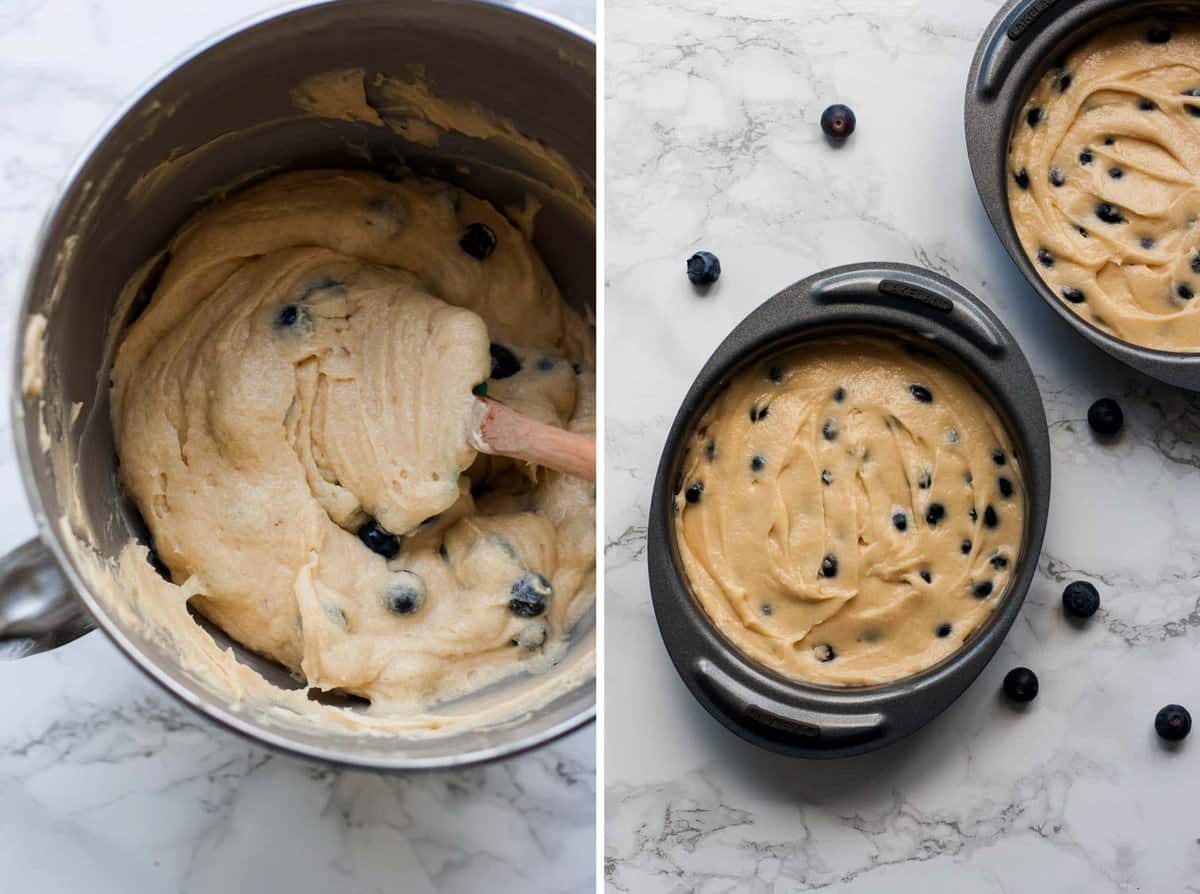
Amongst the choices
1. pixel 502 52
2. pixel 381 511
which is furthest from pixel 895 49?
pixel 381 511

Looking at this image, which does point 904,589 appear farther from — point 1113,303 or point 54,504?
point 54,504

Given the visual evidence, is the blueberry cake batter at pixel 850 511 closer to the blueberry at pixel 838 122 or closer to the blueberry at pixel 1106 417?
the blueberry at pixel 1106 417

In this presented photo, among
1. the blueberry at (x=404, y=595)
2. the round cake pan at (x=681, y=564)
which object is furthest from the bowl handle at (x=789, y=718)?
the blueberry at (x=404, y=595)

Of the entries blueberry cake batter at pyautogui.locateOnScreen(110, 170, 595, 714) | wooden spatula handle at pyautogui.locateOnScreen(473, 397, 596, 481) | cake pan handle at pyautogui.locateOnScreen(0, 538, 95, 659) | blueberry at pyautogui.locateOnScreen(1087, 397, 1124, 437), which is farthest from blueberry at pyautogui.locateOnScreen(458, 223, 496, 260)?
blueberry at pyautogui.locateOnScreen(1087, 397, 1124, 437)

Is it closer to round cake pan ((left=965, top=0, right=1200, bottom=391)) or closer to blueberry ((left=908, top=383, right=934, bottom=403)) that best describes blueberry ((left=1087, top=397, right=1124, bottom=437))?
round cake pan ((left=965, top=0, right=1200, bottom=391))

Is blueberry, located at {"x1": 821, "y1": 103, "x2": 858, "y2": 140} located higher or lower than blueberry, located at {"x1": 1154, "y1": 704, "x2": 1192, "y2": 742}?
higher

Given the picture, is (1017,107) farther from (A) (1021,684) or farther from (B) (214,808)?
(B) (214,808)
